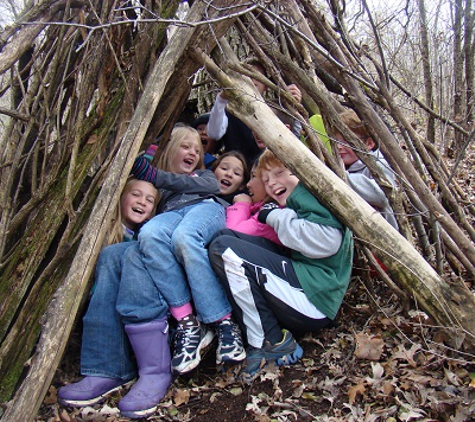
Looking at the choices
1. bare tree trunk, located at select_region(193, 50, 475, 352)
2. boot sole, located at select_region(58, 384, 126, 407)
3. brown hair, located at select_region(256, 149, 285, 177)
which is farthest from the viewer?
brown hair, located at select_region(256, 149, 285, 177)

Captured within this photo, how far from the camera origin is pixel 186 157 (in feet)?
12.5

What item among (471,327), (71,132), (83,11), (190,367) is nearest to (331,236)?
(471,327)

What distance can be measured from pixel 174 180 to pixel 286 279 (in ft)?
3.97

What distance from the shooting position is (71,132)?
11.1 feet

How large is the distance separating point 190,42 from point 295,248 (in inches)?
67.8

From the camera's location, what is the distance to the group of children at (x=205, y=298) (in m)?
2.83

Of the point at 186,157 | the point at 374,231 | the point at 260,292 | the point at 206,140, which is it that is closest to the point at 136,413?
the point at 260,292

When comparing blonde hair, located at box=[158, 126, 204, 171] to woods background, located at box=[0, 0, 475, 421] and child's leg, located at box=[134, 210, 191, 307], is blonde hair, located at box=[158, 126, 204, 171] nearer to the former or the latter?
woods background, located at box=[0, 0, 475, 421]

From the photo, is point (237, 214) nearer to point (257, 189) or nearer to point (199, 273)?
point (257, 189)

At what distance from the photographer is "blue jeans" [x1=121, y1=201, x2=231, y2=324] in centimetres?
292

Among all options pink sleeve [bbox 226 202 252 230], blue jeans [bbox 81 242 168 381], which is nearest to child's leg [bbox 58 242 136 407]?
blue jeans [bbox 81 242 168 381]

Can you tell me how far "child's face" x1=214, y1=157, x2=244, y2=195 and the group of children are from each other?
0.90 m

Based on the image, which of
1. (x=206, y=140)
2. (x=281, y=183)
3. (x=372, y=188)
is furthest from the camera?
(x=206, y=140)

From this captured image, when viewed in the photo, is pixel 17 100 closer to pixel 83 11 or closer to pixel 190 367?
pixel 83 11
